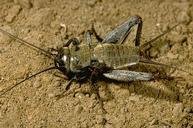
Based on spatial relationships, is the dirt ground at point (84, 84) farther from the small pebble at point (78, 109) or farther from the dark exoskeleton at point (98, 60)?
the dark exoskeleton at point (98, 60)

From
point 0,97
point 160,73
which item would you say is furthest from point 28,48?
point 160,73

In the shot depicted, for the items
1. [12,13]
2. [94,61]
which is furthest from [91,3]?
[94,61]

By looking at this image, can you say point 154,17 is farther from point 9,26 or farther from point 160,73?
point 9,26

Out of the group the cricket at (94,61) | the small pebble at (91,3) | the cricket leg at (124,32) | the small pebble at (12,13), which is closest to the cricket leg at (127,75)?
the cricket at (94,61)

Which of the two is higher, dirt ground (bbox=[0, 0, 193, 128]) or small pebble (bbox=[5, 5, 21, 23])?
small pebble (bbox=[5, 5, 21, 23])

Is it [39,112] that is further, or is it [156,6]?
[156,6]

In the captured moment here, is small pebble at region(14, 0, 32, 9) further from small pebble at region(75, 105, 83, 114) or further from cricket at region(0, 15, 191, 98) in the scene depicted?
small pebble at region(75, 105, 83, 114)

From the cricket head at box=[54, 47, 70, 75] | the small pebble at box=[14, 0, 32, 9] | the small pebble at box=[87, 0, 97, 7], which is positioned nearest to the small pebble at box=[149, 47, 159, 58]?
the small pebble at box=[87, 0, 97, 7]
